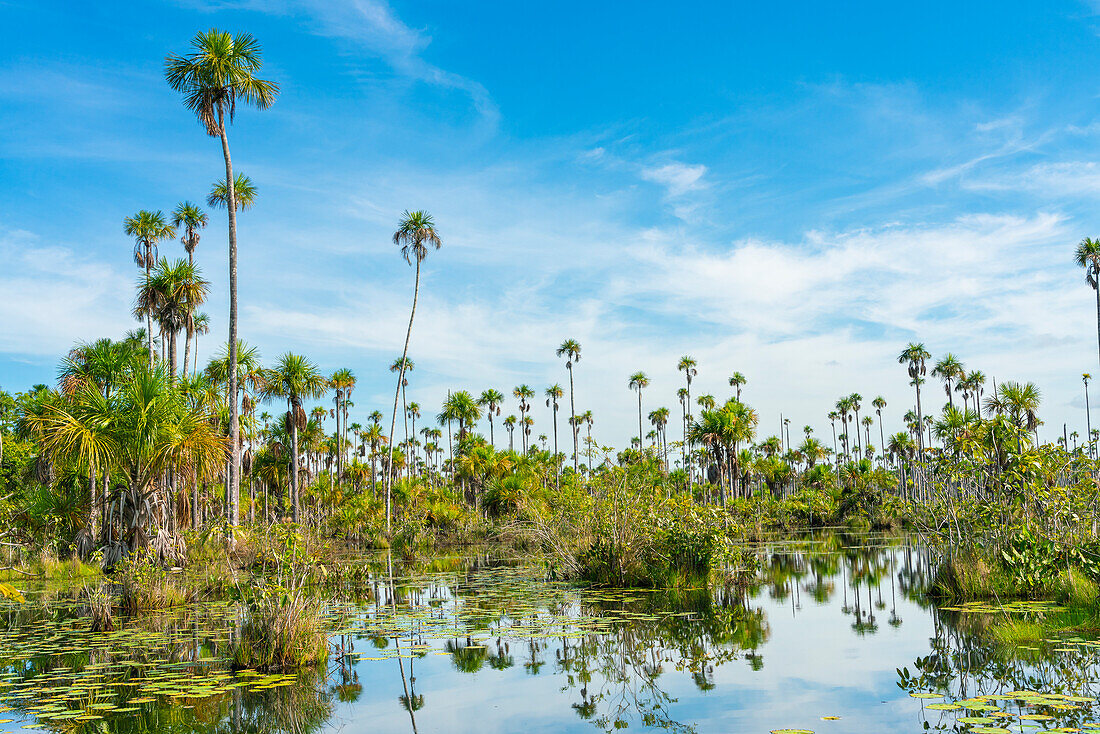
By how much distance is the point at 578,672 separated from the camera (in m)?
9.42

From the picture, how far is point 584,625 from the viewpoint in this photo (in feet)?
Answer: 40.2

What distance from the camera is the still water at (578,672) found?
7391mm

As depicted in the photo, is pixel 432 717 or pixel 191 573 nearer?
pixel 432 717

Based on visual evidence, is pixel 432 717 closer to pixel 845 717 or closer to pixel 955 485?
pixel 845 717

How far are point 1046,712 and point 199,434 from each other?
1742 cm

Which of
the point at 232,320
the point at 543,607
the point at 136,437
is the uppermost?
the point at 232,320

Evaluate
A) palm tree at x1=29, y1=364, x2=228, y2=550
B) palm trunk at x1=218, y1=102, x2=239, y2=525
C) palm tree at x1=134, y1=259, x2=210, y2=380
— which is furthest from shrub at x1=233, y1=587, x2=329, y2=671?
palm tree at x1=134, y1=259, x2=210, y2=380

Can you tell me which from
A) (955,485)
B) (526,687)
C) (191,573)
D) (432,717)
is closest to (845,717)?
(526,687)

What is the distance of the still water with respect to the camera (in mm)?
7391

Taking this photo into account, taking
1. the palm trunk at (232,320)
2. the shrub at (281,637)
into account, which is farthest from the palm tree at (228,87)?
the shrub at (281,637)

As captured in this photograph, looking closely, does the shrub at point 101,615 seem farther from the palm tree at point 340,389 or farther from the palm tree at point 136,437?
the palm tree at point 340,389

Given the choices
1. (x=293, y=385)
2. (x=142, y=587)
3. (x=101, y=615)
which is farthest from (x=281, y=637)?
(x=293, y=385)

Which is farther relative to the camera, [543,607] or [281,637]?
[543,607]

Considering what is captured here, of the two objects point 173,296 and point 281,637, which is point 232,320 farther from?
point 281,637
